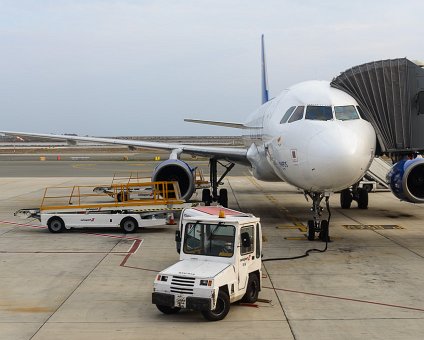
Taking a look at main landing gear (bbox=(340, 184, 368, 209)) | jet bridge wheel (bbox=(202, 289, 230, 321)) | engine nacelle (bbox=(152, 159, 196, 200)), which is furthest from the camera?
main landing gear (bbox=(340, 184, 368, 209))

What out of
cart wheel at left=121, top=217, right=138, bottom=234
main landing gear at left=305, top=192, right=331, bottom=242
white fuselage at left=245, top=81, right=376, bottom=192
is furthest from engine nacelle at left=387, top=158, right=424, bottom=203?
cart wheel at left=121, top=217, right=138, bottom=234

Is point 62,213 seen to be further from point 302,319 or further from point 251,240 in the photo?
point 302,319

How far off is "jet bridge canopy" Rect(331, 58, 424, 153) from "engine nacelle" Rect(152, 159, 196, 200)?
6.77 m

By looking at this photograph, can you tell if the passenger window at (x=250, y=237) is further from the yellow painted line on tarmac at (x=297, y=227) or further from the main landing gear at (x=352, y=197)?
the main landing gear at (x=352, y=197)

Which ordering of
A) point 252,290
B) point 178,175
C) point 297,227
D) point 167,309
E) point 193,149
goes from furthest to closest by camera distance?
point 193,149 → point 178,175 → point 297,227 → point 252,290 → point 167,309

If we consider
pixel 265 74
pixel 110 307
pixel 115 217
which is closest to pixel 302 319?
pixel 110 307

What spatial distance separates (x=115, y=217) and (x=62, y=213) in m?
1.75

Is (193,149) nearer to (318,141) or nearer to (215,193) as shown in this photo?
(215,193)

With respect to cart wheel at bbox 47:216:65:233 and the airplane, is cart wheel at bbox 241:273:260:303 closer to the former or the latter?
the airplane

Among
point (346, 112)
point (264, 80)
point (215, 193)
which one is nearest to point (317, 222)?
point (346, 112)

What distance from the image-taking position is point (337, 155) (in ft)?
46.0

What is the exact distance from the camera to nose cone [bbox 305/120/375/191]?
46.2ft

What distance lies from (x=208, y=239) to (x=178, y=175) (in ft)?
39.4

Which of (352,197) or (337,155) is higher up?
(337,155)
